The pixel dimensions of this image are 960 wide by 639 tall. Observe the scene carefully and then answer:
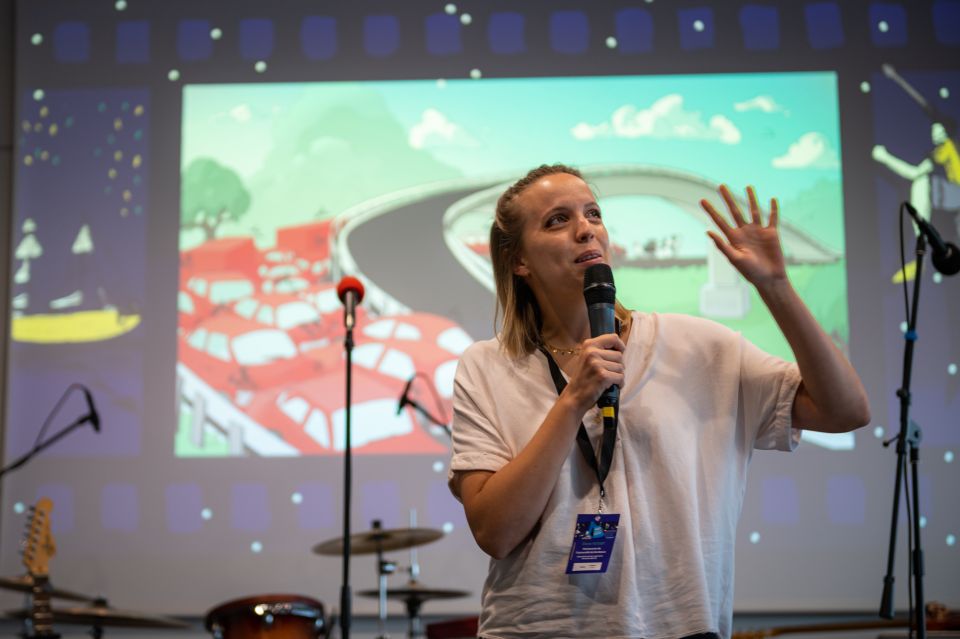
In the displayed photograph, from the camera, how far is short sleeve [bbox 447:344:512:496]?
1.76 meters

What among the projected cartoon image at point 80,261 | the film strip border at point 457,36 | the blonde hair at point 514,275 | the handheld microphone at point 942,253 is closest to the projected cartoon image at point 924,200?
the film strip border at point 457,36

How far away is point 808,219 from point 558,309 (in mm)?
3317

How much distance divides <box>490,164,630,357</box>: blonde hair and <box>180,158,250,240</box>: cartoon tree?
10.4 ft

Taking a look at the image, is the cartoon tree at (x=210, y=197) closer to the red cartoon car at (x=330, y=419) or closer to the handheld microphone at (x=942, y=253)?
the red cartoon car at (x=330, y=419)

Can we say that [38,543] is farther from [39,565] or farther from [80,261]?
[80,261]

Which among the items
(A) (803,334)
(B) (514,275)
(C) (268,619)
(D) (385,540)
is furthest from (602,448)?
(D) (385,540)

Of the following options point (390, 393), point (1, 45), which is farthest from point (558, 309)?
point (1, 45)

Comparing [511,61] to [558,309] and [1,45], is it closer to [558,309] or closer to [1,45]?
[1,45]

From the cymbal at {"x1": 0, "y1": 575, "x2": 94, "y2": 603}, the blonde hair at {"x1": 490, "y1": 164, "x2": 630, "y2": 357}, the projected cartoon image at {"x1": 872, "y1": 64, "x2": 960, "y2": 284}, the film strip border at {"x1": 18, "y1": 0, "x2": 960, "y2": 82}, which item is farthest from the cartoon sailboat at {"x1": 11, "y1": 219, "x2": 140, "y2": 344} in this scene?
the projected cartoon image at {"x1": 872, "y1": 64, "x2": 960, "y2": 284}

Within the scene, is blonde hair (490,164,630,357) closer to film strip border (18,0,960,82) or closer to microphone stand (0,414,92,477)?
microphone stand (0,414,92,477)

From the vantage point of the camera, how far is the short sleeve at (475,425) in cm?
176

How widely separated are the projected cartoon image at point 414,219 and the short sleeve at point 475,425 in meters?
2.96

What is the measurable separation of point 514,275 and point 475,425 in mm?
373

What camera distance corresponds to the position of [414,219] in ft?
16.5
